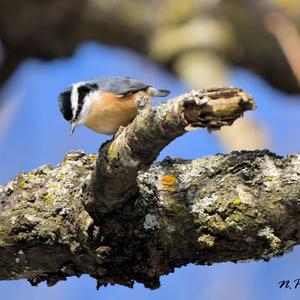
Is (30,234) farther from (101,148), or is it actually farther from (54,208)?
(101,148)

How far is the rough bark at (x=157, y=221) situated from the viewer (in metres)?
1.64

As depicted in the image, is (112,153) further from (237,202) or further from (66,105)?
(66,105)


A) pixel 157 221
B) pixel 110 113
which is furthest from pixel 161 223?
pixel 110 113

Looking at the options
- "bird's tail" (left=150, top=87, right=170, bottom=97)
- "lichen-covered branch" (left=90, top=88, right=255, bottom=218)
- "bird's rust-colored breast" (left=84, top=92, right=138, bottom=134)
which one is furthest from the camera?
"bird's tail" (left=150, top=87, right=170, bottom=97)

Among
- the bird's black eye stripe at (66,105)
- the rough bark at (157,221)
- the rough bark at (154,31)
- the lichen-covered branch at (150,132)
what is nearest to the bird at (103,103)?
the bird's black eye stripe at (66,105)

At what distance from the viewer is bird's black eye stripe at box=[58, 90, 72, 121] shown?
2336 millimetres

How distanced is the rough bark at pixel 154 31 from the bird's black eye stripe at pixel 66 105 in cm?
142

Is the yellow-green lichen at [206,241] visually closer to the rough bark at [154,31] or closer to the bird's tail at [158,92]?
the bird's tail at [158,92]

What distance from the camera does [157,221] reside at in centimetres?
168

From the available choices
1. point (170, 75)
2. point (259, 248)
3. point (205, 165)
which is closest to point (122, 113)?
point (205, 165)

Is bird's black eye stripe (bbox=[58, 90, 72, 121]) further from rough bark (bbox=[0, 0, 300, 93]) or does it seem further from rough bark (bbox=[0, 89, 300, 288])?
rough bark (bbox=[0, 0, 300, 93])

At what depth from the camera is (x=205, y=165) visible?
176 centimetres

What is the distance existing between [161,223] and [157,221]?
1 centimetres

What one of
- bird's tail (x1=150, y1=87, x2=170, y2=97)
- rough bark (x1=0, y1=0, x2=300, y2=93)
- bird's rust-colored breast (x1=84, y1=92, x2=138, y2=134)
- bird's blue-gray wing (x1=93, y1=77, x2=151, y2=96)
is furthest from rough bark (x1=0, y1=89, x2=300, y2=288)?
rough bark (x1=0, y1=0, x2=300, y2=93)
